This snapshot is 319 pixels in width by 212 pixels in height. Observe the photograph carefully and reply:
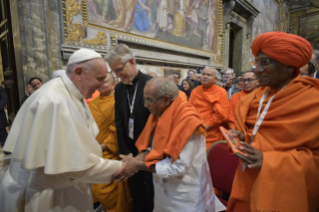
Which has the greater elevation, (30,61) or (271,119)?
(30,61)

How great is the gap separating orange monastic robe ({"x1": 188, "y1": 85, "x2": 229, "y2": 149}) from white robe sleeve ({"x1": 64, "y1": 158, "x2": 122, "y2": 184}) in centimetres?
243

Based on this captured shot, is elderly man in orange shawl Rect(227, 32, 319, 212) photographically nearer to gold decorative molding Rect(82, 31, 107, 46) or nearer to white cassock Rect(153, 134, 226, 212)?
white cassock Rect(153, 134, 226, 212)

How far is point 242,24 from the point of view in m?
12.3

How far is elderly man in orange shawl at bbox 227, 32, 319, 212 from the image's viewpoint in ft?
3.26

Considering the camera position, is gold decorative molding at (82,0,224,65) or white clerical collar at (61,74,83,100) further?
gold decorative molding at (82,0,224,65)

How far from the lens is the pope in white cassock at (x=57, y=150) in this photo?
111 cm

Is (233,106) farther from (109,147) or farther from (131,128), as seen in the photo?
(109,147)

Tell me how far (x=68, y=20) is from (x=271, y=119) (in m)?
4.80

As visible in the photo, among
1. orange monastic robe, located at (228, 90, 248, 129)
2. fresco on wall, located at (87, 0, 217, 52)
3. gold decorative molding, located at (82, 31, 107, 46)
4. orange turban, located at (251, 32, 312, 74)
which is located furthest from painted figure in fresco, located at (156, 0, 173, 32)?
orange turban, located at (251, 32, 312, 74)

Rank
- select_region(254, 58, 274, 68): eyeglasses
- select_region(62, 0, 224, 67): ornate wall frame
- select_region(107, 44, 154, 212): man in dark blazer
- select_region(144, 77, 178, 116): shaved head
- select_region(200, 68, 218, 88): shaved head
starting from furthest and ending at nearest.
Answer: select_region(62, 0, 224, 67): ornate wall frame < select_region(200, 68, 218, 88): shaved head < select_region(107, 44, 154, 212): man in dark blazer < select_region(144, 77, 178, 116): shaved head < select_region(254, 58, 274, 68): eyeglasses

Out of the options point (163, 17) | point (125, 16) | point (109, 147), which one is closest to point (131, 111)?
point (109, 147)

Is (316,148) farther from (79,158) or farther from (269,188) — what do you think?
(79,158)

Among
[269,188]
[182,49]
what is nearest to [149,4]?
[182,49]

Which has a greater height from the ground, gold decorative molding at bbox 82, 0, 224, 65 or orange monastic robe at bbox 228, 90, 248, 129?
gold decorative molding at bbox 82, 0, 224, 65
